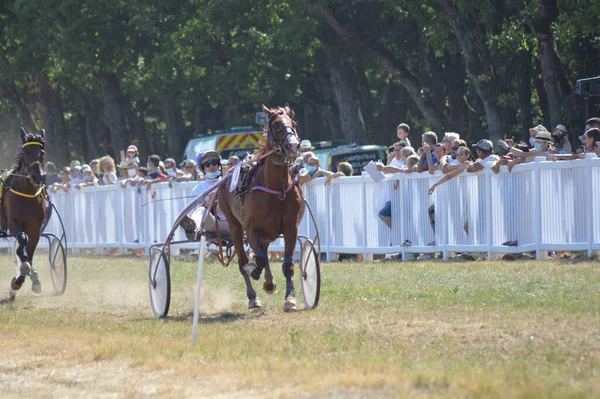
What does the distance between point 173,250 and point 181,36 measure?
16.8m

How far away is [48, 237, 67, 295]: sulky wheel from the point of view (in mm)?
17438

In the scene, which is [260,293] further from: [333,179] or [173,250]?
[173,250]

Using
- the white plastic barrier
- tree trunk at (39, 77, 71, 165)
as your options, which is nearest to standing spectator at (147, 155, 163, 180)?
the white plastic barrier

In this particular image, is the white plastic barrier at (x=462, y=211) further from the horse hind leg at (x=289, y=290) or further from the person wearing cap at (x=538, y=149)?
the horse hind leg at (x=289, y=290)

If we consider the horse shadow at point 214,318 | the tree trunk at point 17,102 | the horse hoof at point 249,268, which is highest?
the tree trunk at point 17,102

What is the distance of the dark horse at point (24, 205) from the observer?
16.2m

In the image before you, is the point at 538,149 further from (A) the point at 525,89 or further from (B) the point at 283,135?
(A) the point at 525,89

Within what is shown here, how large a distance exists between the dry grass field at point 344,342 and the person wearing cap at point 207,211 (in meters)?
0.90

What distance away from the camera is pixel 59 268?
17.5 meters

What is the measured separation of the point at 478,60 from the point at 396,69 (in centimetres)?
516

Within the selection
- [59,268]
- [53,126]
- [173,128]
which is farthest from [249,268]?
[53,126]

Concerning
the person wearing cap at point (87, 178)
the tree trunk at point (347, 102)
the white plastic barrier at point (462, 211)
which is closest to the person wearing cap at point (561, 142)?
the white plastic barrier at point (462, 211)

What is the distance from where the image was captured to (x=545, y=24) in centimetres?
2511

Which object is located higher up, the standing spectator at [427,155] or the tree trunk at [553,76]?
the tree trunk at [553,76]
